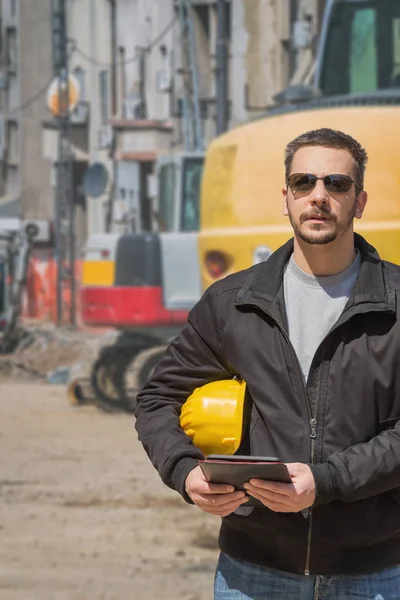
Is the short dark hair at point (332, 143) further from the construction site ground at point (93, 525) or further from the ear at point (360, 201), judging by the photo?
the construction site ground at point (93, 525)

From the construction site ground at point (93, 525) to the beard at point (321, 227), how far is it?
13.3 ft

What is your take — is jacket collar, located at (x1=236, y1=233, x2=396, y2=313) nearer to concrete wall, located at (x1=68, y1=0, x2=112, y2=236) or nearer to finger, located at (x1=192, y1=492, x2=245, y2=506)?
finger, located at (x1=192, y1=492, x2=245, y2=506)

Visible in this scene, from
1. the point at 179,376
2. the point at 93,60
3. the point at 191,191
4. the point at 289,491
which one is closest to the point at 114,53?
the point at 93,60

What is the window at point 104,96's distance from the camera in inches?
1539

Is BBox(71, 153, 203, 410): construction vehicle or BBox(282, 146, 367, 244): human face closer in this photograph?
BBox(282, 146, 367, 244): human face

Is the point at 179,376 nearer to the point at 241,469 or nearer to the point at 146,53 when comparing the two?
the point at 241,469

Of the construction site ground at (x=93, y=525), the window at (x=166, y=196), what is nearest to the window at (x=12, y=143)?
the window at (x=166, y=196)

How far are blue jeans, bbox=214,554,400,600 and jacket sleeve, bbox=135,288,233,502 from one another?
0.32m

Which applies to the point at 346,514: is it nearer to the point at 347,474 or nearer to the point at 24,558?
the point at 347,474

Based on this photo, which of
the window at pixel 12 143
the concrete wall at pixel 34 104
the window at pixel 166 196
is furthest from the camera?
the window at pixel 12 143

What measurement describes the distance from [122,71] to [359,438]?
115ft

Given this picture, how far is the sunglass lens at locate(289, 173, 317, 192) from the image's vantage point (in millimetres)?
3498

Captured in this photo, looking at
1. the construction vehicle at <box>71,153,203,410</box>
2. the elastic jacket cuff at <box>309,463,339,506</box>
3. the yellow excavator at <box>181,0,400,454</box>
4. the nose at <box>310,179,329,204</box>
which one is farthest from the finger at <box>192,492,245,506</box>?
the construction vehicle at <box>71,153,203,410</box>

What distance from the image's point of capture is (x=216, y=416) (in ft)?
11.5
